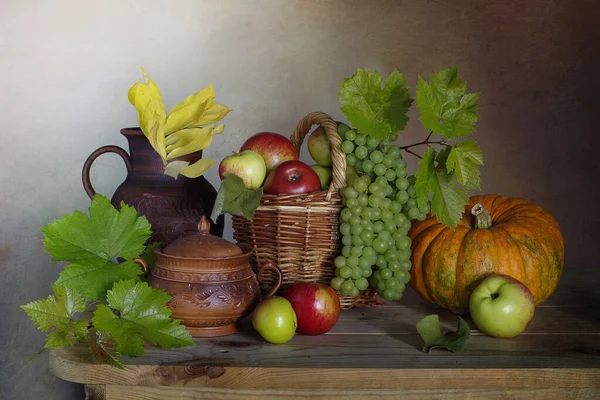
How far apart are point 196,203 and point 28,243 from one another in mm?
730

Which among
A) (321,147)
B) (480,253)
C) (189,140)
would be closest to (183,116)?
(189,140)

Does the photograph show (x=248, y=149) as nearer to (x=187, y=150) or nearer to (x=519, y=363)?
(x=187, y=150)

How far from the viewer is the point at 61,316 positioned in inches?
47.4

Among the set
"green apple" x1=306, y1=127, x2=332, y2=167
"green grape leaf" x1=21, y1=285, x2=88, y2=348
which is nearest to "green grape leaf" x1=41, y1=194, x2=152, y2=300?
"green grape leaf" x1=21, y1=285, x2=88, y2=348

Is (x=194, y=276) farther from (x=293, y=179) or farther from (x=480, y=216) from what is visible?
(x=480, y=216)

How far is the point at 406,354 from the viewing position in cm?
119

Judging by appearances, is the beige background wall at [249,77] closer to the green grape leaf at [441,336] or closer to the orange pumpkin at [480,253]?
the orange pumpkin at [480,253]

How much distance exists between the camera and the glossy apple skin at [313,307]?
125 centimetres

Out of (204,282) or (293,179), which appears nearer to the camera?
(204,282)

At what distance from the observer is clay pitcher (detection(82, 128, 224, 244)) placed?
1432 millimetres

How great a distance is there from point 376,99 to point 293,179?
0.69 feet

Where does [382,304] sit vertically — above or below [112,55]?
below

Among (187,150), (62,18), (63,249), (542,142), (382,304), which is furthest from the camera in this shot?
(542,142)

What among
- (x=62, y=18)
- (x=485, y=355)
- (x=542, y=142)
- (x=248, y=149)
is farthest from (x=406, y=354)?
(x=62, y=18)
